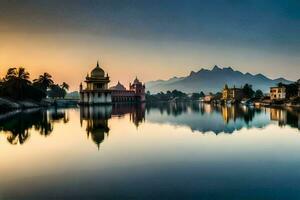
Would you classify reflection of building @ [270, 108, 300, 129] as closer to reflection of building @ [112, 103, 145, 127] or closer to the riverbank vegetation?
reflection of building @ [112, 103, 145, 127]

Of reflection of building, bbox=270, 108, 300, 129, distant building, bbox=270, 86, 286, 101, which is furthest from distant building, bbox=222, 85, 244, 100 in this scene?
reflection of building, bbox=270, 108, 300, 129

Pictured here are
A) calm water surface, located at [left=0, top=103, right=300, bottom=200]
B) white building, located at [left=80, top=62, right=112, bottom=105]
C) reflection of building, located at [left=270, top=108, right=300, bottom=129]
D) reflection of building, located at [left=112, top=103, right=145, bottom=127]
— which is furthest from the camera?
white building, located at [left=80, top=62, right=112, bottom=105]

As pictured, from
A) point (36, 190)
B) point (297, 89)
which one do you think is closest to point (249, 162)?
point (36, 190)

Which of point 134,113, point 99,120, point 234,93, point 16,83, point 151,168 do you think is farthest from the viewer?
point 234,93

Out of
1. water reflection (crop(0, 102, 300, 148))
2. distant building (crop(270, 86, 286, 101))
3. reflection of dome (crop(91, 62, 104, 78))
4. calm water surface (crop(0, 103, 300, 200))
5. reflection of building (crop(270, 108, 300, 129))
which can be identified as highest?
reflection of dome (crop(91, 62, 104, 78))

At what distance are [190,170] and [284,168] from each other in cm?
393

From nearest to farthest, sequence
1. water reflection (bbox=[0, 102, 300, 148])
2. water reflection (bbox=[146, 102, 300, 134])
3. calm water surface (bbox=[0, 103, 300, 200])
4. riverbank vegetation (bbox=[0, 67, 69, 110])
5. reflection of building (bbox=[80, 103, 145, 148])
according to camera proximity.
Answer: calm water surface (bbox=[0, 103, 300, 200])
reflection of building (bbox=[80, 103, 145, 148])
water reflection (bbox=[0, 102, 300, 148])
water reflection (bbox=[146, 102, 300, 134])
riverbank vegetation (bbox=[0, 67, 69, 110])

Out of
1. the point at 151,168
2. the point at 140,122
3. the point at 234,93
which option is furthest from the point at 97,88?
the point at 151,168

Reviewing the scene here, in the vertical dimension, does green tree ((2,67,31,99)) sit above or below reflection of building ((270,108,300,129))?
above

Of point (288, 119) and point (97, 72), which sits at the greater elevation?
point (97, 72)

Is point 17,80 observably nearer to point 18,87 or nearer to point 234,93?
point 18,87

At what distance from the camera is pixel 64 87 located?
132875 mm

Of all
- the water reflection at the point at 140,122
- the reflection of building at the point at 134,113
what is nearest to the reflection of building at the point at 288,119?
the water reflection at the point at 140,122

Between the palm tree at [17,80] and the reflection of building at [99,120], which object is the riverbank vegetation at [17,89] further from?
the reflection of building at [99,120]
